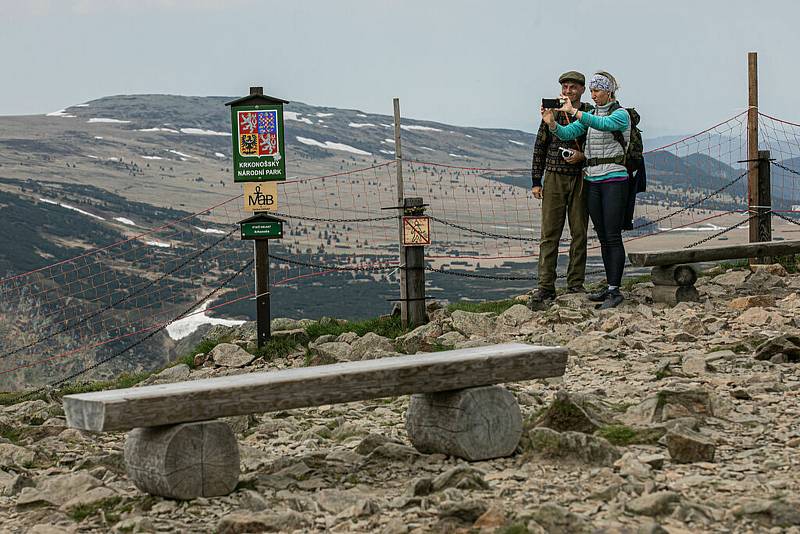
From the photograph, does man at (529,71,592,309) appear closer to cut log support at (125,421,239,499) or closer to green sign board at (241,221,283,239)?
green sign board at (241,221,283,239)

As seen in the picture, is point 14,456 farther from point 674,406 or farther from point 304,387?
point 674,406

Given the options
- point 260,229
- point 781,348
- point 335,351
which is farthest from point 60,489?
point 260,229

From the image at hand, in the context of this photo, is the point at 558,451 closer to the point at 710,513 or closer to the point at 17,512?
the point at 710,513

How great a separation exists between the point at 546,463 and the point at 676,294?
6126mm

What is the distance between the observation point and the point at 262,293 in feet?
41.4

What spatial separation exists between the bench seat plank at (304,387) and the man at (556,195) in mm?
5322

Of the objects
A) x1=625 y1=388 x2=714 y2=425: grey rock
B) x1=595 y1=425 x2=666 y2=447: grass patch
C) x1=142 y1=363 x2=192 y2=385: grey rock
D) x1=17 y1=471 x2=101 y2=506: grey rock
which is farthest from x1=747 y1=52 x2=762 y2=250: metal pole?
x1=17 y1=471 x2=101 y2=506: grey rock

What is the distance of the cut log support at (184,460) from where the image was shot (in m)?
5.96

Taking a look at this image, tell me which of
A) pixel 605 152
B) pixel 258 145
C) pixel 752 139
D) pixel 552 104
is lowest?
pixel 605 152

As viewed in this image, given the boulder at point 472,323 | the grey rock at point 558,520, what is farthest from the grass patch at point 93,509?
the boulder at point 472,323

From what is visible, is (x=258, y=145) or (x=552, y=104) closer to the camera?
(x=552, y=104)

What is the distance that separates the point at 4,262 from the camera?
8350cm

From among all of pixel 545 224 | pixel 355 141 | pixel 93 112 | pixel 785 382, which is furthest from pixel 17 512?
pixel 93 112

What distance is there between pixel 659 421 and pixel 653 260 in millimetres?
5011
